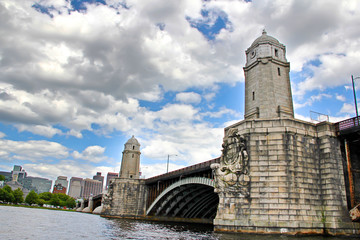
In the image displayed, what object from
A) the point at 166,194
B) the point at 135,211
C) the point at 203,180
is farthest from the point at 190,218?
the point at 203,180

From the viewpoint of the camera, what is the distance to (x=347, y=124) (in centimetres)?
2319

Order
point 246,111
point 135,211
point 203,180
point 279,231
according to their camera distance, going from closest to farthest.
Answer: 1. point 279,231
2. point 246,111
3. point 203,180
4. point 135,211

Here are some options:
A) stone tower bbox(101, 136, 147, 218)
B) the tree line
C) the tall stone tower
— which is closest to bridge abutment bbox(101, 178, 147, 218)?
stone tower bbox(101, 136, 147, 218)

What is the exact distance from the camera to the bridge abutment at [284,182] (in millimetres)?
21297

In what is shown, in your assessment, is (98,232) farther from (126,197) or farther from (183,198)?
(126,197)

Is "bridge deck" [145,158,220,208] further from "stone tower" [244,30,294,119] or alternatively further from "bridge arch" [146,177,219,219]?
"stone tower" [244,30,294,119]

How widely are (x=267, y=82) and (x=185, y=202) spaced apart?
32.1 m

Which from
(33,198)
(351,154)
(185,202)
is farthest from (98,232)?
(33,198)

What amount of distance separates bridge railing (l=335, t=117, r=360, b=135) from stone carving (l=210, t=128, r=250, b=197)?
803 cm

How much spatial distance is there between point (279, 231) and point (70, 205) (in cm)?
16652

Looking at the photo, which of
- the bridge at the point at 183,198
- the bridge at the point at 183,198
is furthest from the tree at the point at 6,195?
the bridge at the point at 183,198

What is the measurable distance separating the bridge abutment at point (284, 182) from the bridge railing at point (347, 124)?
47 centimetres

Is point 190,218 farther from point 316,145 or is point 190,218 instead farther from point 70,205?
point 70,205

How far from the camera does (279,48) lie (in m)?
29.5
